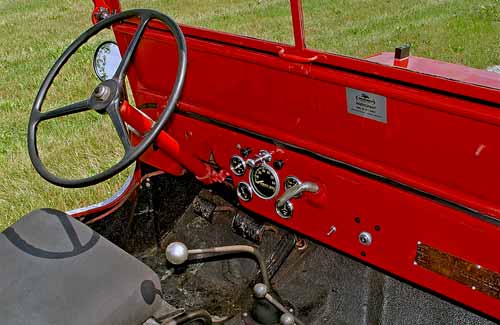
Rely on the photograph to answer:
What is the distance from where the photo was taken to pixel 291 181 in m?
2.09

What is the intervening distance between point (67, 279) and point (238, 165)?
2.47 ft

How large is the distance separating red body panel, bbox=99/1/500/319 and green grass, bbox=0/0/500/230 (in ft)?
0.28

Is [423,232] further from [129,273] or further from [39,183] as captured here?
[39,183]

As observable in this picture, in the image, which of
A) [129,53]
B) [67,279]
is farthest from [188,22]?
[67,279]

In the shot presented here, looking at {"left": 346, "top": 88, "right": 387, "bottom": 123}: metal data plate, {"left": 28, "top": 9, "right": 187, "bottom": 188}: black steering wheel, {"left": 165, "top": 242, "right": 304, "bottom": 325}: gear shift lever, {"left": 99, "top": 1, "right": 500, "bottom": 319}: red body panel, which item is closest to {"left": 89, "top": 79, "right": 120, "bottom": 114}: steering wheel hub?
{"left": 28, "top": 9, "right": 187, "bottom": 188}: black steering wheel

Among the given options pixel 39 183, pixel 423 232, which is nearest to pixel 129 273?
pixel 423 232

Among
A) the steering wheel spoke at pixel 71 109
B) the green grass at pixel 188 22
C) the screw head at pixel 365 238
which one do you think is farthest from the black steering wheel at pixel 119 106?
the screw head at pixel 365 238

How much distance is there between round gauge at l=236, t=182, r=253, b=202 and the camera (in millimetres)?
2271

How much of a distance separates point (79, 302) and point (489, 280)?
128 centimetres

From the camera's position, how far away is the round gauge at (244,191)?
2.27 m

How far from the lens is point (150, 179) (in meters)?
2.83

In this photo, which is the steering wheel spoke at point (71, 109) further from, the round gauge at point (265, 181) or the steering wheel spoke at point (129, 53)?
the round gauge at point (265, 181)

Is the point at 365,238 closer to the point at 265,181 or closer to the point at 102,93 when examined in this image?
the point at 265,181

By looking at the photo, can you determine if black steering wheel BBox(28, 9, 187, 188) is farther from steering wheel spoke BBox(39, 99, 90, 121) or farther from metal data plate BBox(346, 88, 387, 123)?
metal data plate BBox(346, 88, 387, 123)
